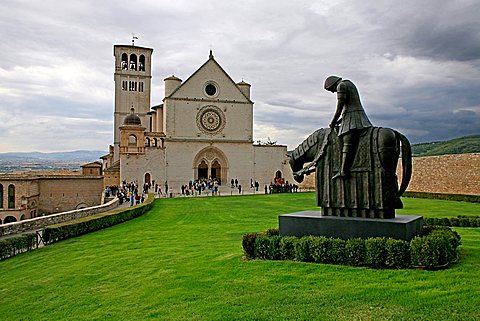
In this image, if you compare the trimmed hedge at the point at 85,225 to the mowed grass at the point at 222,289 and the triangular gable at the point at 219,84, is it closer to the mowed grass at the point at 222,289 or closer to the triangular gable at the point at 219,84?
the mowed grass at the point at 222,289

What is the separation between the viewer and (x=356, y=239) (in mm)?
7578

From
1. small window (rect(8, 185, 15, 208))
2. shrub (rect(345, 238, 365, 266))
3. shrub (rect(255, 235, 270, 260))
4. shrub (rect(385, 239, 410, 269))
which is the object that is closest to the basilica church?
small window (rect(8, 185, 15, 208))

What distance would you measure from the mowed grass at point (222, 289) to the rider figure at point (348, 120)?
2401 millimetres

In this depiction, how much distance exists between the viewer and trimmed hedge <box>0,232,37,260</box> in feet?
42.5

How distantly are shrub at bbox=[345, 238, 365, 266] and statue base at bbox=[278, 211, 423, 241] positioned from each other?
0.47m

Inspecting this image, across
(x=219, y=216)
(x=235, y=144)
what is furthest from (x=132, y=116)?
(x=219, y=216)

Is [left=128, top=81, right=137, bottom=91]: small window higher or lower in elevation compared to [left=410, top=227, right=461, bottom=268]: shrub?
higher

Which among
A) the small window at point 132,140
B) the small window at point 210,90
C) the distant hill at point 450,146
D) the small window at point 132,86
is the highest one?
the small window at point 132,86

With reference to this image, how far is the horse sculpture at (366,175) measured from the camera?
8.09 meters

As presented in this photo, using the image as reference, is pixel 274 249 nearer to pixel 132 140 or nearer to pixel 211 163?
pixel 211 163

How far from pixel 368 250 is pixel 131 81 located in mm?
51249

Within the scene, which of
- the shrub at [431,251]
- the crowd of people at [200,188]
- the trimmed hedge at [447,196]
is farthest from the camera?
the crowd of people at [200,188]

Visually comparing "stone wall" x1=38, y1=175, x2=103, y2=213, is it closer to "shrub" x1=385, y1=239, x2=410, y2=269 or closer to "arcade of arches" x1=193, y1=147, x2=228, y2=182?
"arcade of arches" x1=193, y1=147, x2=228, y2=182

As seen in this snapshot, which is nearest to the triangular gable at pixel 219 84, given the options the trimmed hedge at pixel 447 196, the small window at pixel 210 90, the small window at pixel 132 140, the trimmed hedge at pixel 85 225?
the small window at pixel 210 90
